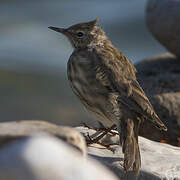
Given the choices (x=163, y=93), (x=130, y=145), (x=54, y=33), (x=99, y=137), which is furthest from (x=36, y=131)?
(x=54, y=33)

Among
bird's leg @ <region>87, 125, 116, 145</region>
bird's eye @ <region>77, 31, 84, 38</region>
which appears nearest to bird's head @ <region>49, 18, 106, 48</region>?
bird's eye @ <region>77, 31, 84, 38</region>

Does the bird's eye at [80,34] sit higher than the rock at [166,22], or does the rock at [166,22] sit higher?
the bird's eye at [80,34]

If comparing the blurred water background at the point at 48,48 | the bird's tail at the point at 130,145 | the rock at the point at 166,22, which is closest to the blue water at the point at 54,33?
the blurred water background at the point at 48,48

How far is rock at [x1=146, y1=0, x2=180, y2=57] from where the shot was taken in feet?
38.1

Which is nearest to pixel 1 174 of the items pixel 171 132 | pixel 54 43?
pixel 171 132

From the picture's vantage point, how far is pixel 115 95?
23.4ft

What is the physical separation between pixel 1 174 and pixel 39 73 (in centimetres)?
1601

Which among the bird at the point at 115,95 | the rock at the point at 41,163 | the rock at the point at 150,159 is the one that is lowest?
the rock at the point at 150,159

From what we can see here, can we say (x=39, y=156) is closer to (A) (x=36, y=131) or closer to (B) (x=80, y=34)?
(A) (x=36, y=131)

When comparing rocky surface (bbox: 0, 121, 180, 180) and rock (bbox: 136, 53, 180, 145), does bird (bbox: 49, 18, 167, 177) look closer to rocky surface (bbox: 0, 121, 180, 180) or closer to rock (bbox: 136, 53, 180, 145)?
rocky surface (bbox: 0, 121, 180, 180)

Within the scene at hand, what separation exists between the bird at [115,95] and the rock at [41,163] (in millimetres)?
2663

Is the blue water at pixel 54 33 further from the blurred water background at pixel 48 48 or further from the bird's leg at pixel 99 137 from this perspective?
the bird's leg at pixel 99 137

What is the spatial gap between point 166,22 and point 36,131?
7140 mm

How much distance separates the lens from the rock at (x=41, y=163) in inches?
158
